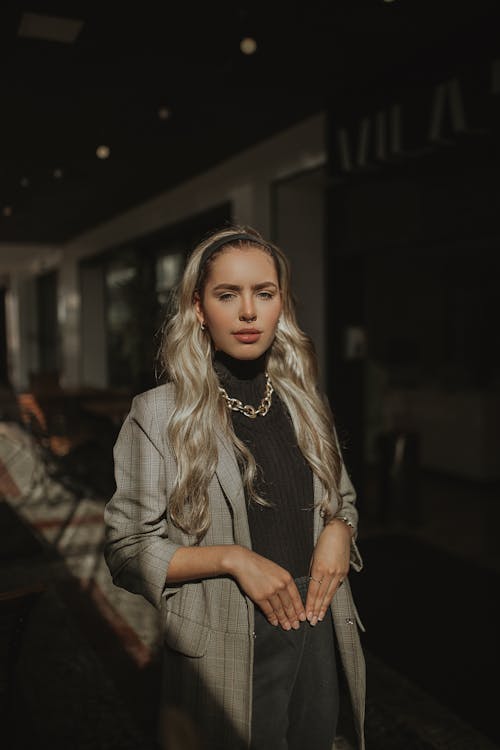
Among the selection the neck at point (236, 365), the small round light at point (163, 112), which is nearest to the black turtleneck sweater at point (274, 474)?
the neck at point (236, 365)

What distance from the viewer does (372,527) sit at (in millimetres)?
5008

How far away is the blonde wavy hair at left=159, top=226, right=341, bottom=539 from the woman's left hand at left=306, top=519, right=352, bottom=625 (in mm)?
71

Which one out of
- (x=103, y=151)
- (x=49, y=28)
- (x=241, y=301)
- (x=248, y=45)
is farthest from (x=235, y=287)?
(x=103, y=151)

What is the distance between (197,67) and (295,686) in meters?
4.05

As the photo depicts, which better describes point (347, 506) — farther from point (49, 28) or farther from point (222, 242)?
point (49, 28)

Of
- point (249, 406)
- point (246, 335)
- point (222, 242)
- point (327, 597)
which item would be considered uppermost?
point (222, 242)

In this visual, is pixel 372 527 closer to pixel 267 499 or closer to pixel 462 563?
pixel 462 563

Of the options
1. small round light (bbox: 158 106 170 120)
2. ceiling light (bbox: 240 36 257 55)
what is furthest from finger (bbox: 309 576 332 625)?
small round light (bbox: 158 106 170 120)

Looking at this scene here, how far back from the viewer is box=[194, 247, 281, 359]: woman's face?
47.9 inches

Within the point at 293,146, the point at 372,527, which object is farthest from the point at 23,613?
the point at 293,146

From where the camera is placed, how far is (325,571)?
124 cm

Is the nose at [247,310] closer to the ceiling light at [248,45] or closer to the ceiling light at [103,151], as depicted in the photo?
the ceiling light at [248,45]

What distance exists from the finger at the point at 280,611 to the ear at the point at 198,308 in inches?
20.2

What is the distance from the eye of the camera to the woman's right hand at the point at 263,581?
1152 millimetres
